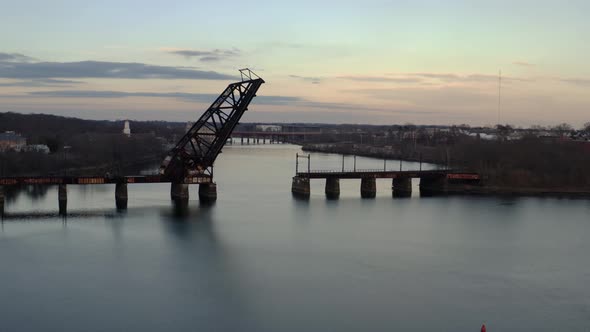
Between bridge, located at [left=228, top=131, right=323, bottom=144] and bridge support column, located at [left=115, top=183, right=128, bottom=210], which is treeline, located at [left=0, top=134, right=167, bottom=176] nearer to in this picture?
bridge support column, located at [left=115, top=183, right=128, bottom=210]

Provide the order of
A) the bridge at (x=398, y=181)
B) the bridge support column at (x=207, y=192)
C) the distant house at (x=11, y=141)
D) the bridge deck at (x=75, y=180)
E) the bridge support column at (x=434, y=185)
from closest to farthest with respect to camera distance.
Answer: the bridge deck at (x=75, y=180) < the bridge support column at (x=207, y=192) < the bridge at (x=398, y=181) < the bridge support column at (x=434, y=185) < the distant house at (x=11, y=141)

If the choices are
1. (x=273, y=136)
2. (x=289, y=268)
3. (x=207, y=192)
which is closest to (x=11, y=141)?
(x=207, y=192)

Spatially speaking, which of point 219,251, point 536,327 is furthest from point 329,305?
point 219,251

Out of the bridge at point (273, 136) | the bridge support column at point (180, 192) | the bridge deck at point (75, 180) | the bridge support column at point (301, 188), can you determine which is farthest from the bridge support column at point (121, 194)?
the bridge at point (273, 136)

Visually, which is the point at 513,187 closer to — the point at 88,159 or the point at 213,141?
the point at 213,141

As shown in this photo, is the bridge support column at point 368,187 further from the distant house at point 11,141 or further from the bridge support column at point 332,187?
the distant house at point 11,141

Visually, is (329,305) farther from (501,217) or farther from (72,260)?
(501,217)

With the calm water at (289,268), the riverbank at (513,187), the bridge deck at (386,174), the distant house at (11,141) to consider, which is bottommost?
the calm water at (289,268)
